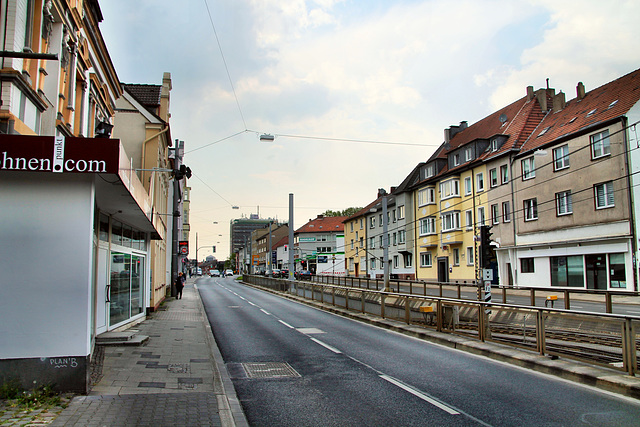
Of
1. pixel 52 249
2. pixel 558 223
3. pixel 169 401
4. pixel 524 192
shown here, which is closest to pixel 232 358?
pixel 169 401

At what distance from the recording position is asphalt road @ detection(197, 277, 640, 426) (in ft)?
19.8

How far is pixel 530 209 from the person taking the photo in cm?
3344

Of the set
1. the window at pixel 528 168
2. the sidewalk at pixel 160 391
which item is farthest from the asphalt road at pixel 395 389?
the window at pixel 528 168

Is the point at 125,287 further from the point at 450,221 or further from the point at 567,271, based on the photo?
the point at 450,221

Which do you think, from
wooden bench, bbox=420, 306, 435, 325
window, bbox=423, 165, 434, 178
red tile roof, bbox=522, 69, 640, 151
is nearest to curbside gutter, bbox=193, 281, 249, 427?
wooden bench, bbox=420, 306, 435, 325

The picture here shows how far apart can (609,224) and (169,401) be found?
88.8 ft

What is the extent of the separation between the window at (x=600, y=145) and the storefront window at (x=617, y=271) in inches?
225

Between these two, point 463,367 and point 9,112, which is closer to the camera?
point 9,112

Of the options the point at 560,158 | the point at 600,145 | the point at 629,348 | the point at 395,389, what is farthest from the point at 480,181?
the point at 395,389

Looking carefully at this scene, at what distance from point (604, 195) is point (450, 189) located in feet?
53.0

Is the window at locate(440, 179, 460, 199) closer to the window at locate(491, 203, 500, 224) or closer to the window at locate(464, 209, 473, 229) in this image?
the window at locate(464, 209, 473, 229)

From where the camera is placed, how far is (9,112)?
8.06 metres

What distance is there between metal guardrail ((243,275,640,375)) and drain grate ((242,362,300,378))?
4.59 meters

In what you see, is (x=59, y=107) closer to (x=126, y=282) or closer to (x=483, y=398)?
(x=126, y=282)
